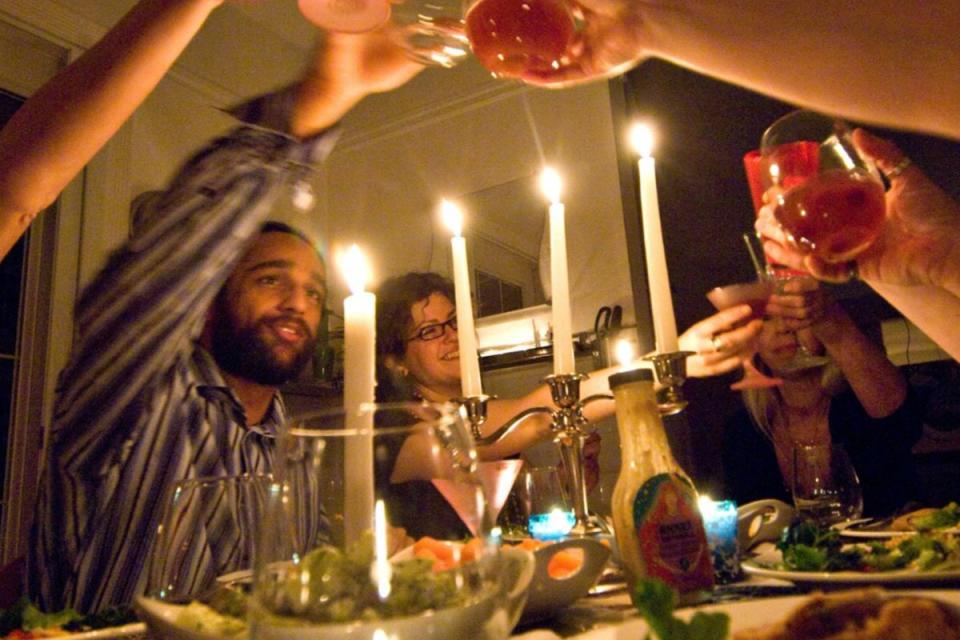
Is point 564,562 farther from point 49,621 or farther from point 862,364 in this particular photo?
point 862,364

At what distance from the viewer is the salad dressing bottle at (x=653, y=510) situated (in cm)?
56

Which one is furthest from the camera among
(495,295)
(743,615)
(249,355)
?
(495,295)

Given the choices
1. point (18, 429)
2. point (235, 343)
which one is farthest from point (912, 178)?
point (18, 429)

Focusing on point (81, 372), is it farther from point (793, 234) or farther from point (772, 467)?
point (772, 467)

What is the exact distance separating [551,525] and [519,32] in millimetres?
642

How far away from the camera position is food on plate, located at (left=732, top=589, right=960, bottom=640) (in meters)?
0.29

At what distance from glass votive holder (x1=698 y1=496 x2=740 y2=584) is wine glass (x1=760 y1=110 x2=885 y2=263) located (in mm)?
368

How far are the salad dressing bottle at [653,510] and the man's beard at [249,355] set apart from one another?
1.41 metres

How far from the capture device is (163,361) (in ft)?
4.16

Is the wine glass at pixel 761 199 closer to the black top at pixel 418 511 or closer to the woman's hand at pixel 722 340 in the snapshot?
the woman's hand at pixel 722 340

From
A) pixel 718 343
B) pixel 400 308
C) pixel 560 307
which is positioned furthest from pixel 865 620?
pixel 400 308

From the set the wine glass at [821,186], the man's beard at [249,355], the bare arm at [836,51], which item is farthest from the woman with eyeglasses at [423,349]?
the bare arm at [836,51]

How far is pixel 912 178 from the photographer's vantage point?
957 mm

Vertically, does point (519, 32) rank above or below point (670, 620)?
above
